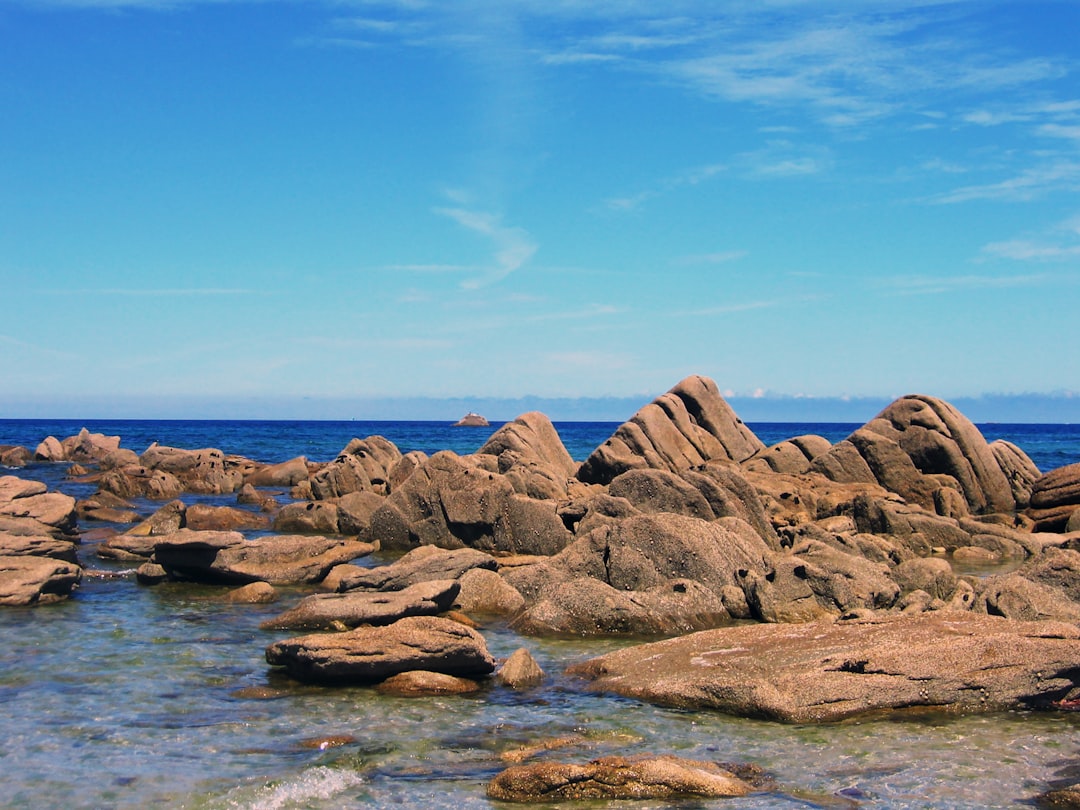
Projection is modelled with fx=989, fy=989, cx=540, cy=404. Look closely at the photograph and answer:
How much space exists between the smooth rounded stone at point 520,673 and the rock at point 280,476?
1526 inches

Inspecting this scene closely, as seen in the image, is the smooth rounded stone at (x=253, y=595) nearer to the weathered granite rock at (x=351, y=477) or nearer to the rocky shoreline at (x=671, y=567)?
the rocky shoreline at (x=671, y=567)

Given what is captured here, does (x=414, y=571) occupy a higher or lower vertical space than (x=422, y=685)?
higher

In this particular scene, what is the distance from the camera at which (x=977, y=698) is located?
12758mm

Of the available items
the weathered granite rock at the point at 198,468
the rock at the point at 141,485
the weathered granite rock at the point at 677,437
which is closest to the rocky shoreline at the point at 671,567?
the weathered granite rock at the point at 677,437

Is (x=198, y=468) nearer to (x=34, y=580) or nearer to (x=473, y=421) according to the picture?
(x=34, y=580)

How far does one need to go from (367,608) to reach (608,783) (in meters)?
8.01

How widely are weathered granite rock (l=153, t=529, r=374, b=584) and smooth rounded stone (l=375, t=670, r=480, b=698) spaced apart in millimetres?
9167

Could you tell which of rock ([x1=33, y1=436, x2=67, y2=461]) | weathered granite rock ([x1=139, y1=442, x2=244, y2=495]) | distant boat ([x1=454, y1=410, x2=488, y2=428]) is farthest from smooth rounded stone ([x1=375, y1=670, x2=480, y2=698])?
distant boat ([x1=454, y1=410, x2=488, y2=428])

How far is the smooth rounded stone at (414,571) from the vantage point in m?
19.7

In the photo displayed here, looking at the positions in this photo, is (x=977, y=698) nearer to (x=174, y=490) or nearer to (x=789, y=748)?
(x=789, y=748)

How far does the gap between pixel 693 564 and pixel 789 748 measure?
8258mm

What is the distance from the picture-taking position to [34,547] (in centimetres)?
2230

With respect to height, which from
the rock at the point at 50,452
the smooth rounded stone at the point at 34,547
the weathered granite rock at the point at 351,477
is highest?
the weathered granite rock at the point at 351,477

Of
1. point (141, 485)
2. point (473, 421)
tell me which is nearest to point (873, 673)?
point (141, 485)
